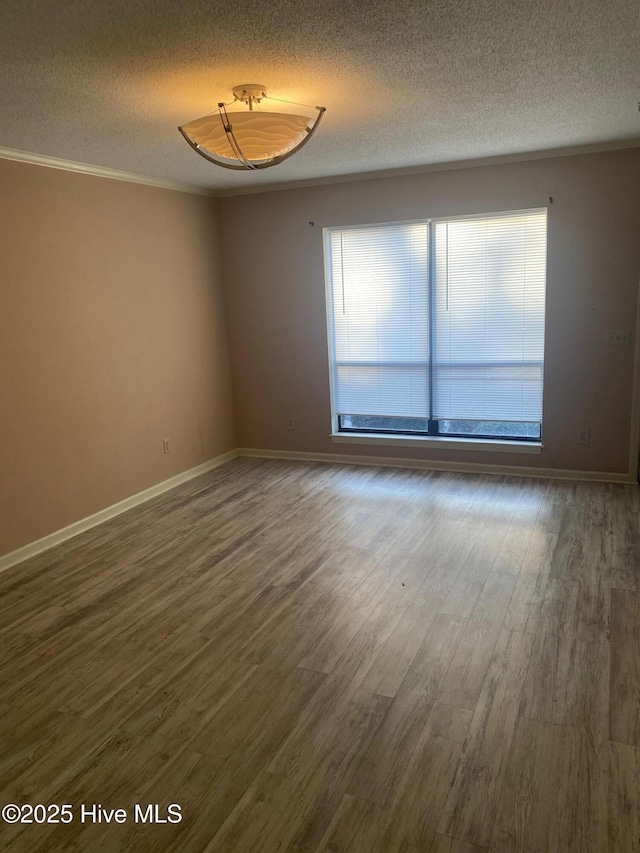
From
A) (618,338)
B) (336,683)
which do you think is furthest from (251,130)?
(618,338)

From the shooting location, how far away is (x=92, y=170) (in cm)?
444

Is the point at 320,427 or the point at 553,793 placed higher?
the point at 320,427

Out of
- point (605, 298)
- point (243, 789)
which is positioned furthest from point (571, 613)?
point (605, 298)

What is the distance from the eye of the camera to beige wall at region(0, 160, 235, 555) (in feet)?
13.0

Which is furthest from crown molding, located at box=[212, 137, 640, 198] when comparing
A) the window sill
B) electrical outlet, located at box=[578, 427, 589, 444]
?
the window sill

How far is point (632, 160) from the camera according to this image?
451 centimetres

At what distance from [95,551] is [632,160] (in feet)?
15.5

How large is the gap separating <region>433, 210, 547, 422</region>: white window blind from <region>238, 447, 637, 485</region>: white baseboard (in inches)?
17.3

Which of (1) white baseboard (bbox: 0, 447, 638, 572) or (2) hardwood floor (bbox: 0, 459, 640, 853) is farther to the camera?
(1) white baseboard (bbox: 0, 447, 638, 572)

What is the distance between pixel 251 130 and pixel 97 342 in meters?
2.32

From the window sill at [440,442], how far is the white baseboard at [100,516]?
1.31 m

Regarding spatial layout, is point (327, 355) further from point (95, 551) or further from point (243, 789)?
point (243, 789)

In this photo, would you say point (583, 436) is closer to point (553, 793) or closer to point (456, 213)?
point (456, 213)

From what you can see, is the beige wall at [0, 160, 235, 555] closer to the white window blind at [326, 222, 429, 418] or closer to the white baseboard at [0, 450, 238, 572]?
the white baseboard at [0, 450, 238, 572]
